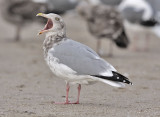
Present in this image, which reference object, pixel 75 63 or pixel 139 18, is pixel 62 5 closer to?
pixel 139 18

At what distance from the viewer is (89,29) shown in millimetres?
11906

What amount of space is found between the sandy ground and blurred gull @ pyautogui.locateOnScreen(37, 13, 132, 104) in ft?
1.11

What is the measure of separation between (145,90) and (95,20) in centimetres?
484

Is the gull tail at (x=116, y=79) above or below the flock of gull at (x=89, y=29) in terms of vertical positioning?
below

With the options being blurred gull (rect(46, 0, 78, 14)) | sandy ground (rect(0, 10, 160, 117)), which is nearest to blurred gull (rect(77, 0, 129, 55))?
sandy ground (rect(0, 10, 160, 117))

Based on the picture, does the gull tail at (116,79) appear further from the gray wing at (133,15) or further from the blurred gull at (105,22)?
the gray wing at (133,15)

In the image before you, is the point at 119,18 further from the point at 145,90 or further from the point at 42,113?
the point at 42,113

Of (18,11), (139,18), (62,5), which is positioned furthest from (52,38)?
(62,5)

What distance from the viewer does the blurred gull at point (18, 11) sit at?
548 inches

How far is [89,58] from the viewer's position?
5.60 metres

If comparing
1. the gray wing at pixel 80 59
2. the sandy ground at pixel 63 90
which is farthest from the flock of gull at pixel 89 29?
the sandy ground at pixel 63 90

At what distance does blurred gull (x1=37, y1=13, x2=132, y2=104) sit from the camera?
5270 millimetres

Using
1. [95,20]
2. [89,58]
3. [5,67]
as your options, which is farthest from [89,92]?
[95,20]

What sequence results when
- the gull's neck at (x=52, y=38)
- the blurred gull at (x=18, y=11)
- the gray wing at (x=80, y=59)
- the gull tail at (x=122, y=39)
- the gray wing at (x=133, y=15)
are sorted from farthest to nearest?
1. the blurred gull at (x=18, y=11)
2. the gray wing at (x=133, y=15)
3. the gull tail at (x=122, y=39)
4. the gull's neck at (x=52, y=38)
5. the gray wing at (x=80, y=59)
